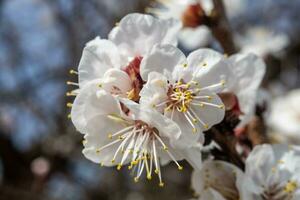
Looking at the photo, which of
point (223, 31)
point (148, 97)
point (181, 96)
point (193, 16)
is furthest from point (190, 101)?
point (193, 16)

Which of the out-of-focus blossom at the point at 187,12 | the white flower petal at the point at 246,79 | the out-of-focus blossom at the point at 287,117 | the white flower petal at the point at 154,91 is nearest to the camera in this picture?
the white flower petal at the point at 154,91

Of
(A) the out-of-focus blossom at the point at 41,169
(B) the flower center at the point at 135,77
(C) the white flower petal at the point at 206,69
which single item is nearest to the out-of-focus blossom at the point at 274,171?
(C) the white flower petal at the point at 206,69

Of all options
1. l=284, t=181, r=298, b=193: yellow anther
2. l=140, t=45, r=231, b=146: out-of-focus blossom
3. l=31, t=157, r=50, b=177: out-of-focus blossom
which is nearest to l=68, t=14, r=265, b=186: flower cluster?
l=140, t=45, r=231, b=146: out-of-focus blossom

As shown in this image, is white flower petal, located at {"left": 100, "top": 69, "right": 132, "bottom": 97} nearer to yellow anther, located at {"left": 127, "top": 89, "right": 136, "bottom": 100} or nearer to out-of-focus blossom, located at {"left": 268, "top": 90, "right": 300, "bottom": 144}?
yellow anther, located at {"left": 127, "top": 89, "right": 136, "bottom": 100}

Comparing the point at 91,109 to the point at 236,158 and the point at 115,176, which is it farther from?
the point at 115,176

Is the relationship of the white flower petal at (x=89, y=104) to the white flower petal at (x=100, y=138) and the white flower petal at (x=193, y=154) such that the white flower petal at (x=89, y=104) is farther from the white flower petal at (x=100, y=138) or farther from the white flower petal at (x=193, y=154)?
the white flower petal at (x=193, y=154)

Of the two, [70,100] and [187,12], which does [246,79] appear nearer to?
[187,12]
